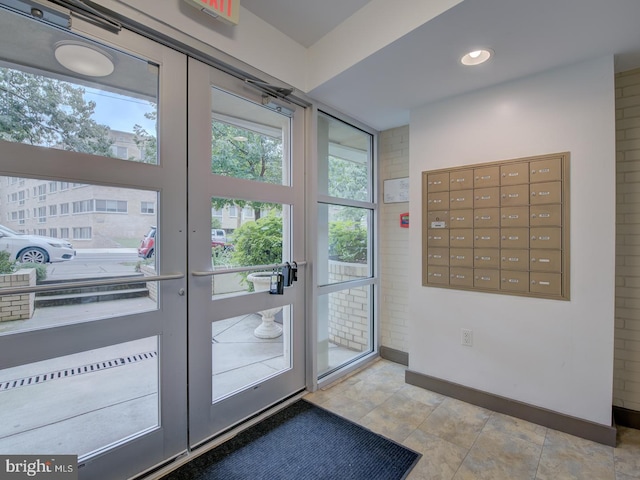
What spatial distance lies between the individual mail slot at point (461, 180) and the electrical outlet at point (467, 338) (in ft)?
3.78

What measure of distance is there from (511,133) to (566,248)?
91cm

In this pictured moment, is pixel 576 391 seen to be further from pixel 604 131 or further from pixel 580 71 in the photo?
pixel 580 71

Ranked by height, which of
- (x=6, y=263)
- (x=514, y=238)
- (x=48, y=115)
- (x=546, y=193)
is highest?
(x=48, y=115)

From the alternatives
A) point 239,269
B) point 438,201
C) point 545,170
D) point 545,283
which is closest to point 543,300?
point 545,283

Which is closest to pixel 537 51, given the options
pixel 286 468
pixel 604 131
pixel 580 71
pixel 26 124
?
pixel 580 71

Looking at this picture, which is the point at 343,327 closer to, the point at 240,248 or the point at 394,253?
the point at 394,253

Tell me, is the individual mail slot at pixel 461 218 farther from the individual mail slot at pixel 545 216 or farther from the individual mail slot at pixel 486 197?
the individual mail slot at pixel 545 216

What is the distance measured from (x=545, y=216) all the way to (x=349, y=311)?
187cm

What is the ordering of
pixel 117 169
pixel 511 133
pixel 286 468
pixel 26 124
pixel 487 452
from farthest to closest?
pixel 511 133, pixel 487 452, pixel 286 468, pixel 117 169, pixel 26 124

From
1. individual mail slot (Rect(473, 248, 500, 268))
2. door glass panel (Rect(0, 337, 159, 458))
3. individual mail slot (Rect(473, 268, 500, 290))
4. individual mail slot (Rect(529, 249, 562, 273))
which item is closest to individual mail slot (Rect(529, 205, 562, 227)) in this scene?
individual mail slot (Rect(529, 249, 562, 273))

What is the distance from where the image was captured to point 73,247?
4.65ft

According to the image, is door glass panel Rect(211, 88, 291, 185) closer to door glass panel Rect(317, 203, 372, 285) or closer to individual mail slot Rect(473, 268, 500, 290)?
door glass panel Rect(317, 203, 372, 285)

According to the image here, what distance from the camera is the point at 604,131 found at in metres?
1.87

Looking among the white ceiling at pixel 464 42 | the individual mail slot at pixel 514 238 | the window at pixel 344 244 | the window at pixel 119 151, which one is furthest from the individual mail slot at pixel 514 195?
the window at pixel 119 151
